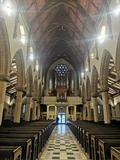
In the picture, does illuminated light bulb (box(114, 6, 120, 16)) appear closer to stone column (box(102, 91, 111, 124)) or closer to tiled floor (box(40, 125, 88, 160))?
stone column (box(102, 91, 111, 124))

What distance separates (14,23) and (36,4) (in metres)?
5.47

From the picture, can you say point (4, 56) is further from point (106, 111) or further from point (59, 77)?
point (59, 77)

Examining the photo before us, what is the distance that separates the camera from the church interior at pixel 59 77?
615 cm

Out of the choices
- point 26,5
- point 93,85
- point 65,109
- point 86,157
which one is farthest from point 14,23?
point 65,109

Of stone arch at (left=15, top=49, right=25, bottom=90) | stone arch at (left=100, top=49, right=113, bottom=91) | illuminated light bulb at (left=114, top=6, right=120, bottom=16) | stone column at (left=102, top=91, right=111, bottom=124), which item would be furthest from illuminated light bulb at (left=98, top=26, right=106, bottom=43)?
stone arch at (left=15, top=49, right=25, bottom=90)

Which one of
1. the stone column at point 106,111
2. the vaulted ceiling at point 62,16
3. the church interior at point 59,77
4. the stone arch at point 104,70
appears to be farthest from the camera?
the vaulted ceiling at point 62,16

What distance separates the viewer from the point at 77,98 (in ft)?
107

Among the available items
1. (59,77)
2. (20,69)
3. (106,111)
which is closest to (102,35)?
(106,111)

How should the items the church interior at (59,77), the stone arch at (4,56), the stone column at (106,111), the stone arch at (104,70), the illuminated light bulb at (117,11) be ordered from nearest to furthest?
the church interior at (59,77) < the stone arch at (4,56) < the illuminated light bulb at (117,11) < the stone column at (106,111) < the stone arch at (104,70)

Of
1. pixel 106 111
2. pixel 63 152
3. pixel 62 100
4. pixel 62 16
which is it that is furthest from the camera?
pixel 62 100

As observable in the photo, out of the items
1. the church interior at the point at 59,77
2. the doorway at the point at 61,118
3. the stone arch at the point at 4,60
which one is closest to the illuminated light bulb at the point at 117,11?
the church interior at the point at 59,77

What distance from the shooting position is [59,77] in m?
37.0

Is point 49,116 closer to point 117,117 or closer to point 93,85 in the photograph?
point 117,117

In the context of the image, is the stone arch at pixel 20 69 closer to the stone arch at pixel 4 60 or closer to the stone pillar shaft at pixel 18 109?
the stone pillar shaft at pixel 18 109
